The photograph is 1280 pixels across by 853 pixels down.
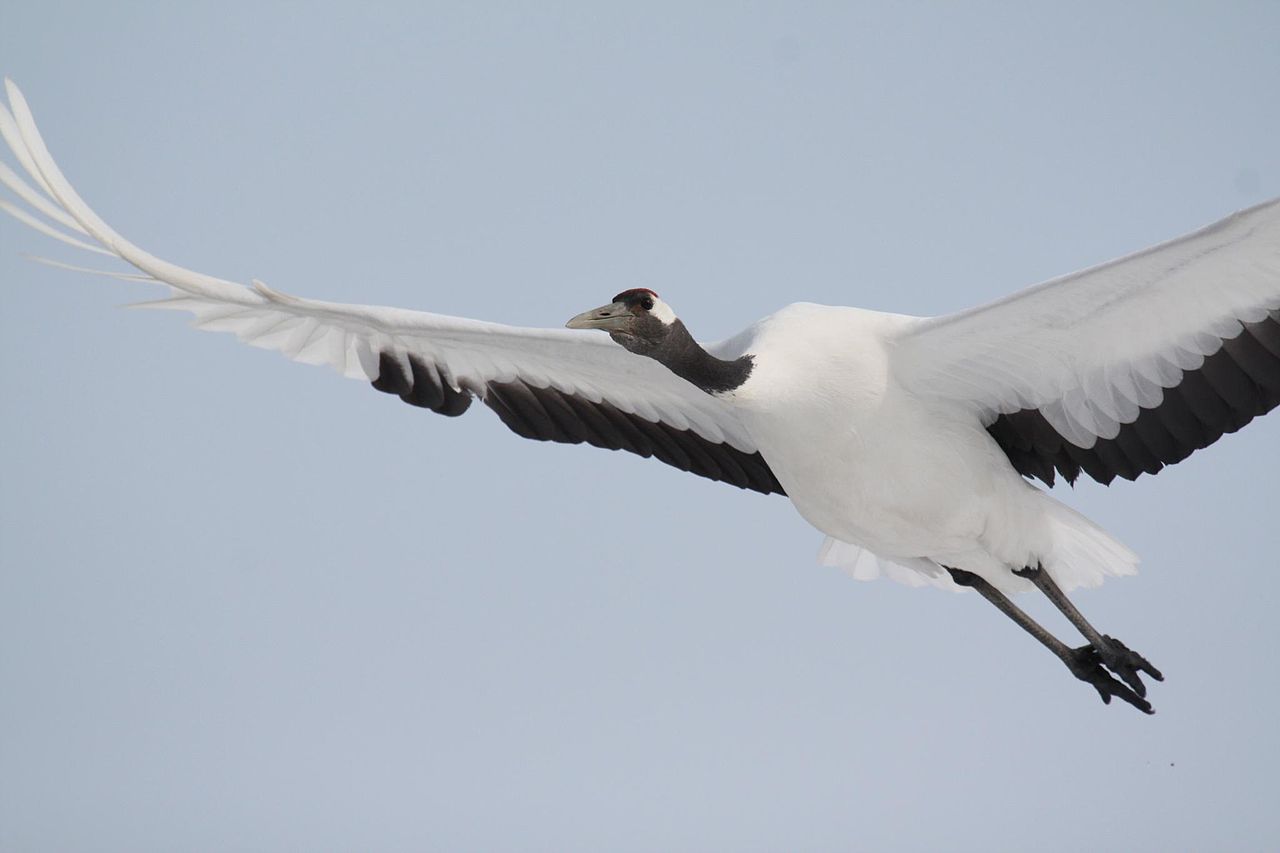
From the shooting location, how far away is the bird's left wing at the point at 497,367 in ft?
20.1

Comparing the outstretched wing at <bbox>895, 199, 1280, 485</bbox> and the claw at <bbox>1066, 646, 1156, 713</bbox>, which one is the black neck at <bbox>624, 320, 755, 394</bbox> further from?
the claw at <bbox>1066, 646, 1156, 713</bbox>

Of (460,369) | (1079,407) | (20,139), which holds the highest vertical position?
(20,139)

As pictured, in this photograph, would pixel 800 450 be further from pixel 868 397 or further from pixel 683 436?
pixel 683 436

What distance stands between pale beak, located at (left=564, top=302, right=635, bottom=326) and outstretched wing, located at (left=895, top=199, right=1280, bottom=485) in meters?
1.02

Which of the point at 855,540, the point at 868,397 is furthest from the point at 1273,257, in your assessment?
the point at 855,540

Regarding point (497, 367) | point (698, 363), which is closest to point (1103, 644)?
point (698, 363)

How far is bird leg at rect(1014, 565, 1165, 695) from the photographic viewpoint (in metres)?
6.40

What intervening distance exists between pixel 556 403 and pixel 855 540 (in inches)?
54.7

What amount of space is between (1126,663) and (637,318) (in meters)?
2.44

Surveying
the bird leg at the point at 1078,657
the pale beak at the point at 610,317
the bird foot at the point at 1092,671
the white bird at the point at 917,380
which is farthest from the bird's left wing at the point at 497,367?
the bird foot at the point at 1092,671

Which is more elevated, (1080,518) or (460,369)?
(460,369)

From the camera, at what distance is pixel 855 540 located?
630cm

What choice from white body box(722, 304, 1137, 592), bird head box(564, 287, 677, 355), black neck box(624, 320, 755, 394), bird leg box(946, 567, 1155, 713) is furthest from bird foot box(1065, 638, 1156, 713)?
bird head box(564, 287, 677, 355)

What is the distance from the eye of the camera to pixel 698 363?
5.65 meters
